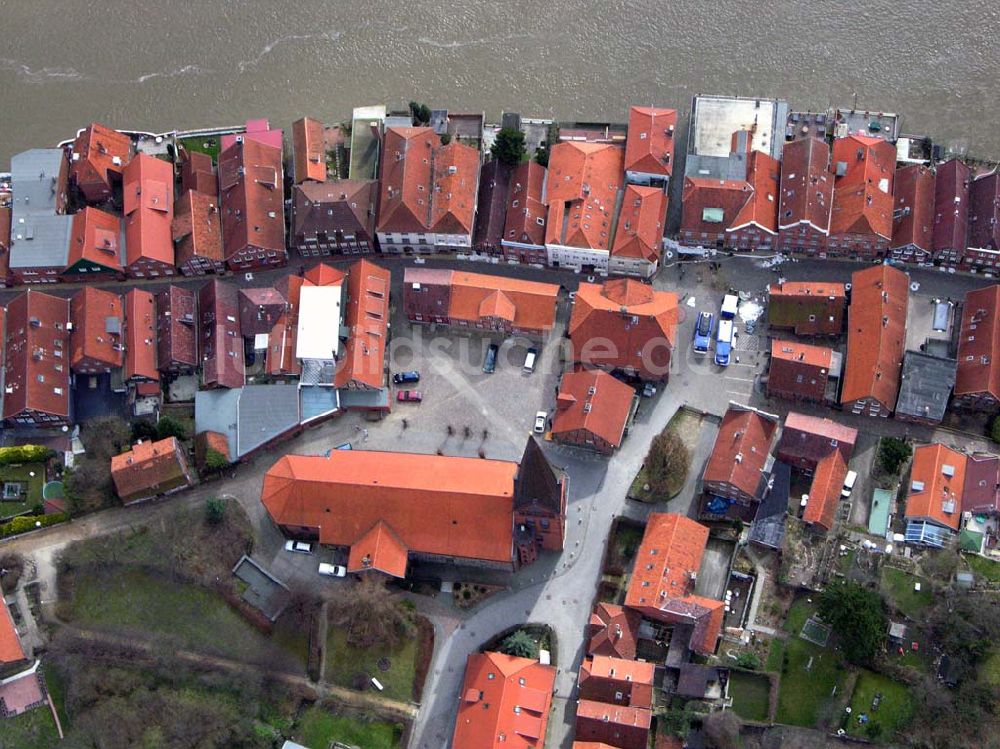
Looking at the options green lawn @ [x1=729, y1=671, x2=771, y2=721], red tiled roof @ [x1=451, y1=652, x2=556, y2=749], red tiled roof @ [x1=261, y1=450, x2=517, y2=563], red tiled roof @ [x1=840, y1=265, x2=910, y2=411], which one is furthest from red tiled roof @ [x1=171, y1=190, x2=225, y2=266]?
green lawn @ [x1=729, y1=671, x2=771, y2=721]

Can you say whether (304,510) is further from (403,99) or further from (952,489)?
(952,489)

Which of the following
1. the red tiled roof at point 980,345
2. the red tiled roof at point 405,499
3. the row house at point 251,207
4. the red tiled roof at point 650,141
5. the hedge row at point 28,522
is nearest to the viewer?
the red tiled roof at point 405,499

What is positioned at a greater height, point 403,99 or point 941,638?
point 403,99

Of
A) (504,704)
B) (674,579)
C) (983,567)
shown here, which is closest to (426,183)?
(674,579)

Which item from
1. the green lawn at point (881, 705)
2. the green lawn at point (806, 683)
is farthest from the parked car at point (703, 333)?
the green lawn at point (881, 705)

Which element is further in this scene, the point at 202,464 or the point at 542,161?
the point at 542,161

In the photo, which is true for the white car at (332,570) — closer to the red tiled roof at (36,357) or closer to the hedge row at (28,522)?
the hedge row at (28,522)

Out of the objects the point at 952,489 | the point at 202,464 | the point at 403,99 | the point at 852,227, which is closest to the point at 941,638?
the point at 952,489
